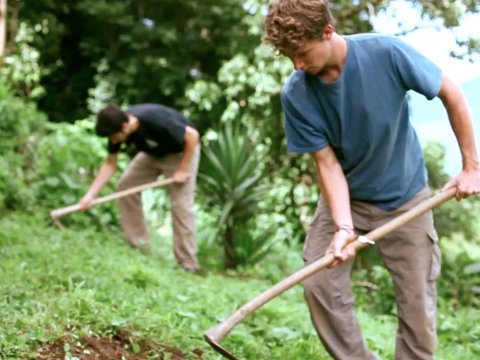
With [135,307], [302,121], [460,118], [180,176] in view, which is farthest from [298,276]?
[180,176]

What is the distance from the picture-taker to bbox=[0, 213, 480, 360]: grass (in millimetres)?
4020

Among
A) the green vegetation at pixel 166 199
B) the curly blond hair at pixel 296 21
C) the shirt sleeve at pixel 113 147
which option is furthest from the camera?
the shirt sleeve at pixel 113 147

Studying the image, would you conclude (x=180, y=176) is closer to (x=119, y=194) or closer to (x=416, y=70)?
(x=119, y=194)

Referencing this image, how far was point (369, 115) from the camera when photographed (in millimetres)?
3436

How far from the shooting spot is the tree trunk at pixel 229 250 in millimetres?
8875

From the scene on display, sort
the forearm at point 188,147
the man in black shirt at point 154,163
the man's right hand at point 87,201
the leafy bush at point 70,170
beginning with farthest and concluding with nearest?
the leafy bush at point 70,170 < the man's right hand at point 87,201 < the forearm at point 188,147 < the man in black shirt at point 154,163

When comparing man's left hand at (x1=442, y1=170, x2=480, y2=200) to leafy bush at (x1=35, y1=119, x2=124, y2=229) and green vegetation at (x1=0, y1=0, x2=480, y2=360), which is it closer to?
green vegetation at (x1=0, y1=0, x2=480, y2=360)

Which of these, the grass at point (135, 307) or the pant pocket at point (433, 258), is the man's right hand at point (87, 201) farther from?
the pant pocket at point (433, 258)

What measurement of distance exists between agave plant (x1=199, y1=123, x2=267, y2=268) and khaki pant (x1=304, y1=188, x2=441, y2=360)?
5098 millimetres

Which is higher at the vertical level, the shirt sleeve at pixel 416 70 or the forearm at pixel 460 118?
the shirt sleeve at pixel 416 70

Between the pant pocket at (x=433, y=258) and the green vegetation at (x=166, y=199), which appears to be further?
the green vegetation at (x=166, y=199)

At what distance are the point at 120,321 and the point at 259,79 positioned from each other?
6674mm

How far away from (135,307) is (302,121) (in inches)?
65.0

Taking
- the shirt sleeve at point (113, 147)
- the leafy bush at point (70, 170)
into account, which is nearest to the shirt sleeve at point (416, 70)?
the shirt sleeve at point (113, 147)
